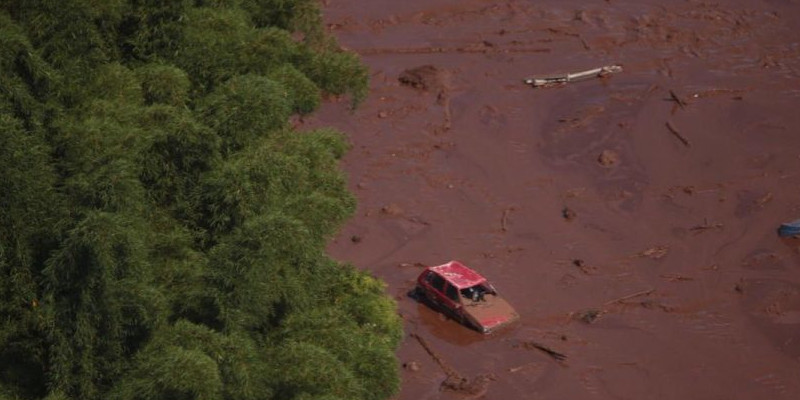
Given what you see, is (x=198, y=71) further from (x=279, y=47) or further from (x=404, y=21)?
(x=404, y=21)

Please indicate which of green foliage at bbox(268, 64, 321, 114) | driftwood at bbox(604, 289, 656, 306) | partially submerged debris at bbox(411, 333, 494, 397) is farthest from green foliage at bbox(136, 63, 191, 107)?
driftwood at bbox(604, 289, 656, 306)

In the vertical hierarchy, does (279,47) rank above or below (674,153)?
above

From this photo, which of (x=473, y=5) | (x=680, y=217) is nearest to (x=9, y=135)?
(x=680, y=217)

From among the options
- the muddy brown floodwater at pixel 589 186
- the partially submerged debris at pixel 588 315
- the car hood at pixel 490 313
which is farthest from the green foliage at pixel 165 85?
the partially submerged debris at pixel 588 315

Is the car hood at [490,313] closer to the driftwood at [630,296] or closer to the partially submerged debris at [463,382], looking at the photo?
the partially submerged debris at [463,382]

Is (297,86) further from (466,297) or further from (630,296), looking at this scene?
(630,296)
